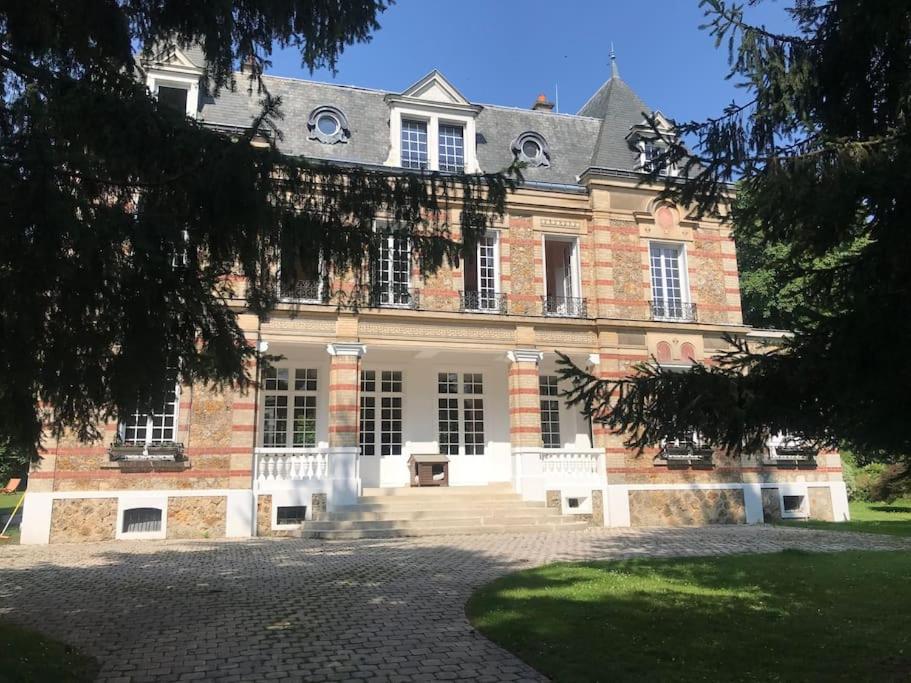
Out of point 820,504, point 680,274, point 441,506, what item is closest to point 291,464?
point 441,506

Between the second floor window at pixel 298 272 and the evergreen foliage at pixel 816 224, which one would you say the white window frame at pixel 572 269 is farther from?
the second floor window at pixel 298 272

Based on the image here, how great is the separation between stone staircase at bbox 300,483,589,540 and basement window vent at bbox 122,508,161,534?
316 centimetres

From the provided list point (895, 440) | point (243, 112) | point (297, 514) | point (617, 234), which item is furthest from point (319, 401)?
point (895, 440)

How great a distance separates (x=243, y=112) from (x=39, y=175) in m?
14.0

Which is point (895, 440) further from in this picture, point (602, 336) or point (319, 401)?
point (319, 401)

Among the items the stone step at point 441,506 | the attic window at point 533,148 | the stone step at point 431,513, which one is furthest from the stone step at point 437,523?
the attic window at point 533,148

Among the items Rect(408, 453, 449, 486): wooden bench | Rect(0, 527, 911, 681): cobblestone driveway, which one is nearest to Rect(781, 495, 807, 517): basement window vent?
Rect(0, 527, 911, 681): cobblestone driveway

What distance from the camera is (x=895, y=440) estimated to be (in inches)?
226

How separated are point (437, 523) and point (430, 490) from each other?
196 centimetres

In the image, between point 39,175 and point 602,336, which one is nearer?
point 39,175

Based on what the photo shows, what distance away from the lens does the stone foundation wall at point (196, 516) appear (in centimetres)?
1509

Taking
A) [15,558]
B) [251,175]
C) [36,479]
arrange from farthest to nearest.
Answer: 1. [36,479]
2. [15,558]
3. [251,175]

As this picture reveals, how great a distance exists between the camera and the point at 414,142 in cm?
1855

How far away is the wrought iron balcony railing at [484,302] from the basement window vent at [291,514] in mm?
6109
